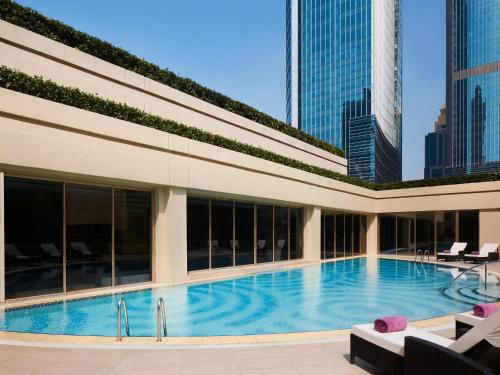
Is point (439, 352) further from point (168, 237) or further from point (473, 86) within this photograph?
point (473, 86)

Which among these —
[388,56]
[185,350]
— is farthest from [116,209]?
[388,56]

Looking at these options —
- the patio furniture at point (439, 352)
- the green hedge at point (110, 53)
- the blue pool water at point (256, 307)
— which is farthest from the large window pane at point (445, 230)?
the patio furniture at point (439, 352)

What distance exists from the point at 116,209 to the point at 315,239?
478 inches

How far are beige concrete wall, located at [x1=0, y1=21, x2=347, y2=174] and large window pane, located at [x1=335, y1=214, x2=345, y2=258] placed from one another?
21.6 ft

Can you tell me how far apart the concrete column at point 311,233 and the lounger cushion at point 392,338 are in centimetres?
1575

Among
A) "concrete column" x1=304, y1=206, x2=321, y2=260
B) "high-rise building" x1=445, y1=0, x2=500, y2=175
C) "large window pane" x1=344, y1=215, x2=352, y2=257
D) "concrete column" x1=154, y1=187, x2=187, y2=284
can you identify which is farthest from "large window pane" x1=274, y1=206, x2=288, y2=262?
"high-rise building" x1=445, y1=0, x2=500, y2=175

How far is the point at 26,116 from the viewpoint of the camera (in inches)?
368

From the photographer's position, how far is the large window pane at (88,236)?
10711 mm

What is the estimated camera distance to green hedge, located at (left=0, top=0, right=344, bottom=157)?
36.4ft

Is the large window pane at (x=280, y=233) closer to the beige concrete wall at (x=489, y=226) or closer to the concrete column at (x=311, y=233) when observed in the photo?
the concrete column at (x=311, y=233)

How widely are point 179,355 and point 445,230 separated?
76.0ft

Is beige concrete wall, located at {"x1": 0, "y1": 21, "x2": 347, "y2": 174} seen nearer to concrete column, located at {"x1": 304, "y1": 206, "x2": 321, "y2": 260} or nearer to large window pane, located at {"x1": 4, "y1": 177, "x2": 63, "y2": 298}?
large window pane, located at {"x1": 4, "y1": 177, "x2": 63, "y2": 298}

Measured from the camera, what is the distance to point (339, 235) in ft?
82.3

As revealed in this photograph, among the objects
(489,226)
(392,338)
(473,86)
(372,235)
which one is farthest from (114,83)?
(473,86)
